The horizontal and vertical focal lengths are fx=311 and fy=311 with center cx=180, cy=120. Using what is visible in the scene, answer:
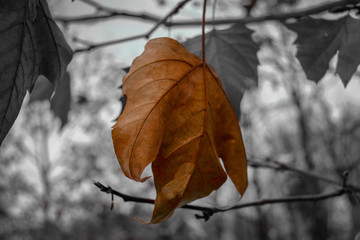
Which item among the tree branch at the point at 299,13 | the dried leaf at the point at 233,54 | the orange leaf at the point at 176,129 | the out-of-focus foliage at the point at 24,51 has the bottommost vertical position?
the orange leaf at the point at 176,129

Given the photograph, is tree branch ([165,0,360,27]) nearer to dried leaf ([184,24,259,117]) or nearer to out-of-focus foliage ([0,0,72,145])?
dried leaf ([184,24,259,117])

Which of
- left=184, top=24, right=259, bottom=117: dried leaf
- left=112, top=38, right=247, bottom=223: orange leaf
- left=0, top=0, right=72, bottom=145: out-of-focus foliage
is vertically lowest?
left=112, top=38, right=247, bottom=223: orange leaf

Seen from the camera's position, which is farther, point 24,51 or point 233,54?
point 233,54

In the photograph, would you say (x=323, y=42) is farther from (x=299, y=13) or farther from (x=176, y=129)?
(x=176, y=129)

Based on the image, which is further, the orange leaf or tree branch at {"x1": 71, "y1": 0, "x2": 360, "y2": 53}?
tree branch at {"x1": 71, "y1": 0, "x2": 360, "y2": 53}

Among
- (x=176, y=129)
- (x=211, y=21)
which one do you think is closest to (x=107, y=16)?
(x=211, y=21)

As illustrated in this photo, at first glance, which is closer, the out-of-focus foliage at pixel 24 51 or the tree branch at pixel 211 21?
the out-of-focus foliage at pixel 24 51

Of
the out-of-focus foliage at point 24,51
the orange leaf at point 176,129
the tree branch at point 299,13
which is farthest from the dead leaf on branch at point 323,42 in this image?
the out-of-focus foliage at point 24,51

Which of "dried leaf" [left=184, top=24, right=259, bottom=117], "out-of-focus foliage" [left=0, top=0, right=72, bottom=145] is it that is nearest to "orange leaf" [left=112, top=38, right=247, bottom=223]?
"out-of-focus foliage" [left=0, top=0, right=72, bottom=145]

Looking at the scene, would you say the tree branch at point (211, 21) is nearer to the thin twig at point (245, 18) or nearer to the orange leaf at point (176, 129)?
the thin twig at point (245, 18)
